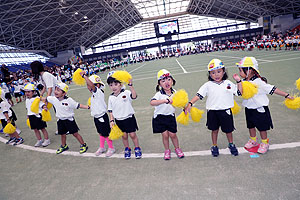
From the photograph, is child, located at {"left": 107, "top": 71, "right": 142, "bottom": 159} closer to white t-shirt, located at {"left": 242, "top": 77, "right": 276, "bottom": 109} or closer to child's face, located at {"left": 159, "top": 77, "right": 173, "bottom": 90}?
child's face, located at {"left": 159, "top": 77, "right": 173, "bottom": 90}

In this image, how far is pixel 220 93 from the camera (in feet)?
9.68

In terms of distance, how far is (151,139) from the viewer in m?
4.35

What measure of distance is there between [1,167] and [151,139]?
3384 millimetres

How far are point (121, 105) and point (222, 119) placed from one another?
175 centimetres

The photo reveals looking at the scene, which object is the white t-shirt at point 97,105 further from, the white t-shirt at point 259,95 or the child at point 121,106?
the white t-shirt at point 259,95

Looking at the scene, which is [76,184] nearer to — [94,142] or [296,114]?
[94,142]

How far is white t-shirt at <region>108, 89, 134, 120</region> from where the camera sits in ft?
11.0

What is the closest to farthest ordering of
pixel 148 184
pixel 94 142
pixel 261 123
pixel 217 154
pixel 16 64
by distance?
1. pixel 148 184
2. pixel 261 123
3. pixel 217 154
4. pixel 94 142
5. pixel 16 64

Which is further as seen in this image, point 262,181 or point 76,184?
point 76,184

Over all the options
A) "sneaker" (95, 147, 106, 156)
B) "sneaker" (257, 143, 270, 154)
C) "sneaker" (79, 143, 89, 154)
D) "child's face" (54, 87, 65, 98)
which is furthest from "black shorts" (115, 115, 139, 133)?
"sneaker" (257, 143, 270, 154)

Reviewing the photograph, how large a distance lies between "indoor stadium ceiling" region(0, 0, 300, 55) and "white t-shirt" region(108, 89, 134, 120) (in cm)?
2942

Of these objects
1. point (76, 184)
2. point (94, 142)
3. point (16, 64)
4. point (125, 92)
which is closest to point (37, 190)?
point (76, 184)

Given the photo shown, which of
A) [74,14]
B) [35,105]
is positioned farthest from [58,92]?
[74,14]

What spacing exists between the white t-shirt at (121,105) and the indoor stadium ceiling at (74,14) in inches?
1158
